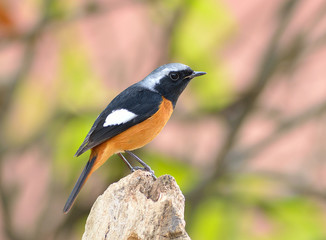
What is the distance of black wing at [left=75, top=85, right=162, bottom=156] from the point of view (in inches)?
157

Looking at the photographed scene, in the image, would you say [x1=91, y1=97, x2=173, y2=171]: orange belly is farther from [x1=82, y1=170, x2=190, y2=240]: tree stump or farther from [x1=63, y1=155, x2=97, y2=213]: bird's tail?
[x1=82, y1=170, x2=190, y2=240]: tree stump

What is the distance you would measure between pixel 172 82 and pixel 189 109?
281cm

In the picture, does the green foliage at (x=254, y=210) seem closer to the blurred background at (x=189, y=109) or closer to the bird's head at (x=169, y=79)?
the blurred background at (x=189, y=109)

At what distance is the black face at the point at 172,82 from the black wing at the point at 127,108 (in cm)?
11

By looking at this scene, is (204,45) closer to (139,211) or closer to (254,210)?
(254,210)

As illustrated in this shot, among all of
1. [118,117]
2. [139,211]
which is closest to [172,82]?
[118,117]

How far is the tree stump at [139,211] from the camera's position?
124 inches

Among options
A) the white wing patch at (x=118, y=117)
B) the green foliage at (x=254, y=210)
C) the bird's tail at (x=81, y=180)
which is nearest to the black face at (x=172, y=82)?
the white wing patch at (x=118, y=117)

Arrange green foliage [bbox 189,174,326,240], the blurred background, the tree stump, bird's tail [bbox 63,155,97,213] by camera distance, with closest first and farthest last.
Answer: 1. the tree stump
2. bird's tail [bbox 63,155,97,213]
3. the blurred background
4. green foliage [bbox 189,174,326,240]

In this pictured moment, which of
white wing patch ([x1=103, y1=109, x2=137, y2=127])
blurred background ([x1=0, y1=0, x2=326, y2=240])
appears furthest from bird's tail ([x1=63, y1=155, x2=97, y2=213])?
blurred background ([x1=0, y1=0, x2=326, y2=240])

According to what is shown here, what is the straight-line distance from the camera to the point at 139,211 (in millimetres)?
3252

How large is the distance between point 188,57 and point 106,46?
62.1 inches

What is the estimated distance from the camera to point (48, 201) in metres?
7.40

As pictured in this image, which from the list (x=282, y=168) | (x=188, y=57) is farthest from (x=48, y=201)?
(x=282, y=168)
